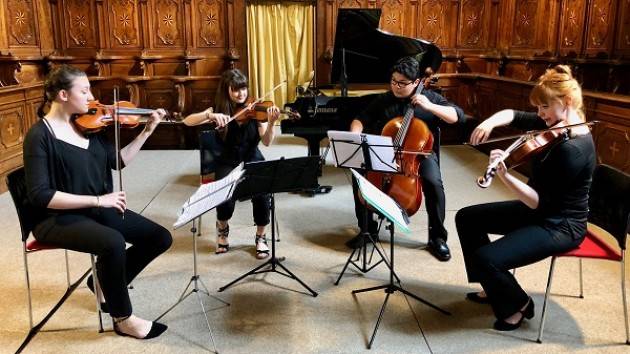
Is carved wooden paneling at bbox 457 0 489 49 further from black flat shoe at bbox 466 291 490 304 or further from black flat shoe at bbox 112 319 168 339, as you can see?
black flat shoe at bbox 112 319 168 339

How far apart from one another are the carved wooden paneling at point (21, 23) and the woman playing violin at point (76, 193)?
15.1 feet

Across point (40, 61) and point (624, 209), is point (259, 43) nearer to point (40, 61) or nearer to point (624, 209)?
point (40, 61)

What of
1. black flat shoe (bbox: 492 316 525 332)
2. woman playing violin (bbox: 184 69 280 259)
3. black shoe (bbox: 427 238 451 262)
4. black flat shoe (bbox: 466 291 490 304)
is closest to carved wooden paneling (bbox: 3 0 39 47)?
woman playing violin (bbox: 184 69 280 259)

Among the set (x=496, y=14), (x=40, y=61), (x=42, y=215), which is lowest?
(x=42, y=215)

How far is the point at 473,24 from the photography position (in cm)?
778

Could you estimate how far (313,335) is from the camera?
8.56 feet

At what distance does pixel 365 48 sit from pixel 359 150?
240 centimetres

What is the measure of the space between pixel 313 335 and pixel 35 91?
15.7 ft

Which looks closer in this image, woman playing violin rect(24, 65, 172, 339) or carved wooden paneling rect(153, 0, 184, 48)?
woman playing violin rect(24, 65, 172, 339)

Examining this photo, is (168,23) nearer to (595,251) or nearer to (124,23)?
(124,23)

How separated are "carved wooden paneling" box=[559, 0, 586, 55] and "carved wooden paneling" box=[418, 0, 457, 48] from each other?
→ 1.78 m

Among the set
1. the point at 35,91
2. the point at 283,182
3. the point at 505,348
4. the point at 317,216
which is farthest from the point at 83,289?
the point at 35,91

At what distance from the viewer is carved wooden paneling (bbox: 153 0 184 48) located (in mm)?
7375

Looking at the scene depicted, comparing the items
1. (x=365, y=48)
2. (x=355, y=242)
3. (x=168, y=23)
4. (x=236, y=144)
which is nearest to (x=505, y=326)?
(x=355, y=242)
